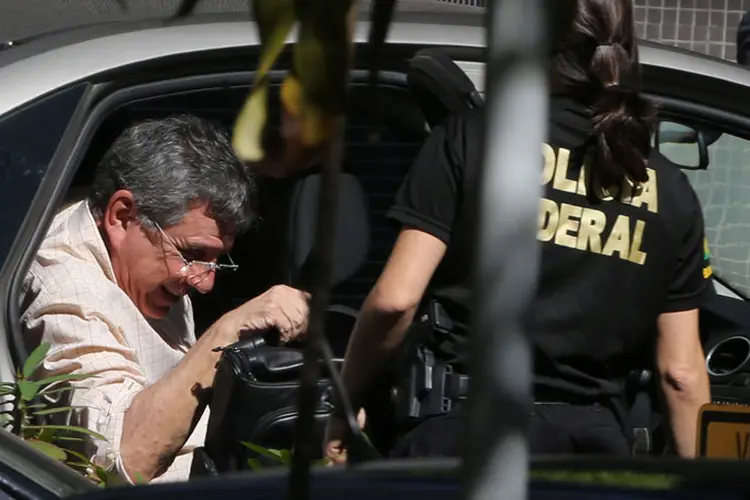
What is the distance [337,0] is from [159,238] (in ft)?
7.73

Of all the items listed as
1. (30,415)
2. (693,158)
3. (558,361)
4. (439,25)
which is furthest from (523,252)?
(693,158)

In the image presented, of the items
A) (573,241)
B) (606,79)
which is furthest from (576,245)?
(606,79)

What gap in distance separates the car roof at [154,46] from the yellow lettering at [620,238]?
1.43 feet

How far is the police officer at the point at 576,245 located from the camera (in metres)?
2.89

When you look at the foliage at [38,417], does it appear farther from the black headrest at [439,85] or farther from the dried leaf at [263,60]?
the dried leaf at [263,60]

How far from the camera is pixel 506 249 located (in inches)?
38.7

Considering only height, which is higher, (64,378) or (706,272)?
(706,272)

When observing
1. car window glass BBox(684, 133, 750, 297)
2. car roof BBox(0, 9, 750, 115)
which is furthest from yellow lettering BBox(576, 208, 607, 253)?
car window glass BBox(684, 133, 750, 297)

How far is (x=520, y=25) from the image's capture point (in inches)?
38.9

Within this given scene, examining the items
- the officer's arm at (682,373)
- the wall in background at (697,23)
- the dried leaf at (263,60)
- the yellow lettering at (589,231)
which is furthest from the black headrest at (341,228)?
the wall in background at (697,23)

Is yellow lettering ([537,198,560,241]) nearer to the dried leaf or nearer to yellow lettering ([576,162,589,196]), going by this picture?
yellow lettering ([576,162,589,196])

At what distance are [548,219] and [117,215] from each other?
950mm

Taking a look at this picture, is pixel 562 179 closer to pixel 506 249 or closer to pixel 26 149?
pixel 26 149

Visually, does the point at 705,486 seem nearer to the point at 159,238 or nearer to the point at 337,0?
the point at 337,0
